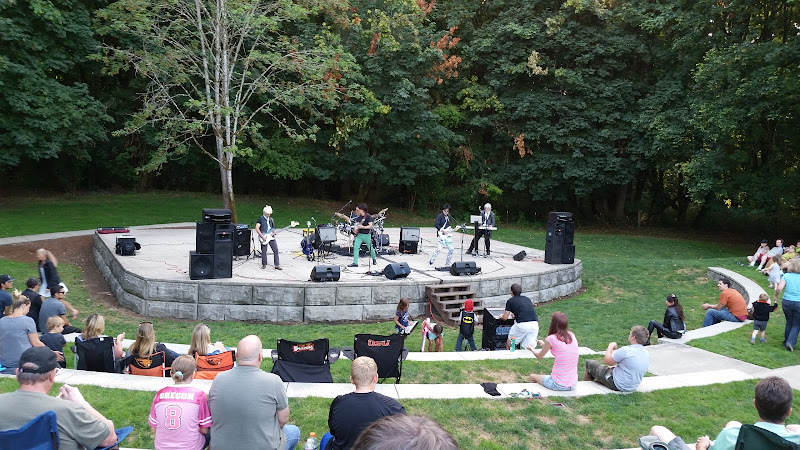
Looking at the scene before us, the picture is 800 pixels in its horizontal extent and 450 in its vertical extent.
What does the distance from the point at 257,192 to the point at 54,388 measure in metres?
31.7

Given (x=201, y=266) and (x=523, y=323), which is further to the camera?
(x=201, y=266)

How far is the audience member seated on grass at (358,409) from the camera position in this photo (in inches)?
161

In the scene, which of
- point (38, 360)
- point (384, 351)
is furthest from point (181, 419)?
point (384, 351)

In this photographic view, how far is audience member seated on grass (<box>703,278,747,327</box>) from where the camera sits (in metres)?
12.0

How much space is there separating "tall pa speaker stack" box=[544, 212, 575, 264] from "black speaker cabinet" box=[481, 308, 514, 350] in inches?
263

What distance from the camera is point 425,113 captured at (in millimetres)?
30719

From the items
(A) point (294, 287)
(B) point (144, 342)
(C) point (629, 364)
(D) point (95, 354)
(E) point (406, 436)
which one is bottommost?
(A) point (294, 287)

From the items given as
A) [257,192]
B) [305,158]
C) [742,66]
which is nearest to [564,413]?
[742,66]

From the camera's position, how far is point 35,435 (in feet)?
12.1

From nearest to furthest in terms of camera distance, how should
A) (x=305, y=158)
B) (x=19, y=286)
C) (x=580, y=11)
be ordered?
(x=19, y=286) → (x=580, y=11) → (x=305, y=158)

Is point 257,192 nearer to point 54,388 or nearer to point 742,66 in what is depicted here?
point 742,66

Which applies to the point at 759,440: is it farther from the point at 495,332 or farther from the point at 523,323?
the point at 495,332

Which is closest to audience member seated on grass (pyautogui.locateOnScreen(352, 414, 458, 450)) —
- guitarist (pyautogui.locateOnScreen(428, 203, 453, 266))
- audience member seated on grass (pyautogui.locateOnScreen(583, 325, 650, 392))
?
audience member seated on grass (pyautogui.locateOnScreen(583, 325, 650, 392))

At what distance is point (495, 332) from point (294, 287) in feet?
15.3
